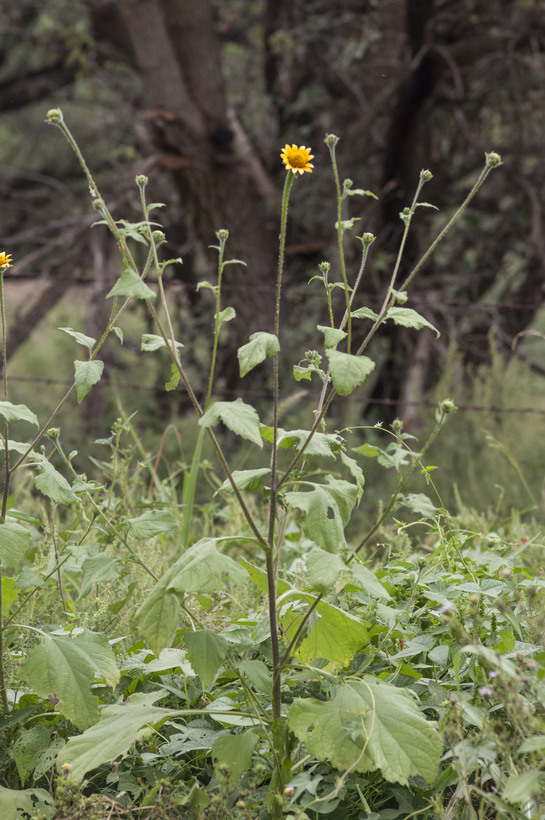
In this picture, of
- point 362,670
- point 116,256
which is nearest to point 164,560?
point 362,670

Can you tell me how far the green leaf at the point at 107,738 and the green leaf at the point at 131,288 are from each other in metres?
0.65

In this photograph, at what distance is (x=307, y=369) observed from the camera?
1.35 meters

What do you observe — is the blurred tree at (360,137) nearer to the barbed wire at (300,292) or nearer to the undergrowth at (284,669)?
the barbed wire at (300,292)

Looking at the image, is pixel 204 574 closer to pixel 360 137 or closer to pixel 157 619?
pixel 157 619

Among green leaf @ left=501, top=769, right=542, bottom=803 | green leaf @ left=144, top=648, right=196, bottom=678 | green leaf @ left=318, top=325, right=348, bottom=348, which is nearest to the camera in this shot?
green leaf @ left=501, top=769, right=542, bottom=803

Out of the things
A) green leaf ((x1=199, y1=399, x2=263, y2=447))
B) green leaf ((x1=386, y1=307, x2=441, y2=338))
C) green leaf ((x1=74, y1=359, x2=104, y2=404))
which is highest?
green leaf ((x1=386, y1=307, x2=441, y2=338))

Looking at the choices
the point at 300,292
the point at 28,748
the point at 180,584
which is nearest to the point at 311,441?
the point at 180,584

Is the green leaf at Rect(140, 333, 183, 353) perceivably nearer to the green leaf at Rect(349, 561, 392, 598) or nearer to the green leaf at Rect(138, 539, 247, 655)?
the green leaf at Rect(138, 539, 247, 655)

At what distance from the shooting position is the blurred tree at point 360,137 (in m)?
5.05

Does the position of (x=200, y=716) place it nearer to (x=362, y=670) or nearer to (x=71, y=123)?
(x=362, y=670)

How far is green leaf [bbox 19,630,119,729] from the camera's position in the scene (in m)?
1.31

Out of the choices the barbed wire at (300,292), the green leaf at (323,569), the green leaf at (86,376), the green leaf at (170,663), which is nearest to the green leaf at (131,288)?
the green leaf at (86,376)

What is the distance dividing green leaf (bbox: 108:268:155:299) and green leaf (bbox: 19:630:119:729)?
24.1 inches

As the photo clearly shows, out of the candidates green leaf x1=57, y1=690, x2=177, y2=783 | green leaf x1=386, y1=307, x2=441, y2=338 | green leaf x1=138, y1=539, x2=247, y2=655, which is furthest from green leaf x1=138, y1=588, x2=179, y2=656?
green leaf x1=386, y1=307, x2=441, y2=338
